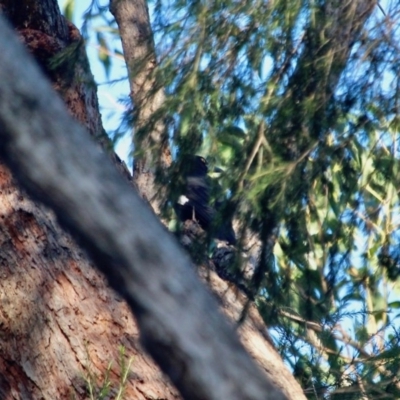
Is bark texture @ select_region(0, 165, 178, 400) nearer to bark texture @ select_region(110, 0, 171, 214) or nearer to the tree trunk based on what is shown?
the tree trunk

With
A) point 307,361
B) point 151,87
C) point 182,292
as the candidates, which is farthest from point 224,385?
point 307,361

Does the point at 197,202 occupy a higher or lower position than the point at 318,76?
higher

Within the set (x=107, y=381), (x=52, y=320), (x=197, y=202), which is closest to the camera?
(x=107, y=381)

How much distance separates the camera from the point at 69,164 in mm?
1476

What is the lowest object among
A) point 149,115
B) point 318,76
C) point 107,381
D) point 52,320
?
point 107,381

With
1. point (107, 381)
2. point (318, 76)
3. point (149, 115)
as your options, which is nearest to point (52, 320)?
point (107, 381)

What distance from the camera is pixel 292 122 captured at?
3.74 m

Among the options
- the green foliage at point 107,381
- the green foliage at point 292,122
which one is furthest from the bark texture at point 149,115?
the green foliage at point 107,381

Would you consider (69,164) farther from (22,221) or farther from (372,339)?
(372,339)

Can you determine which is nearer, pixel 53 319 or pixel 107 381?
pixel 107 381

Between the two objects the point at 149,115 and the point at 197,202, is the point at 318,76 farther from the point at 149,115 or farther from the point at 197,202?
the point at 197,202

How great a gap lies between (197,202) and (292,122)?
1764mm

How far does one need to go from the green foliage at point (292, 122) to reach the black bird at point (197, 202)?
31 cm

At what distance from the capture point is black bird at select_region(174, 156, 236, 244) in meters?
4.50
